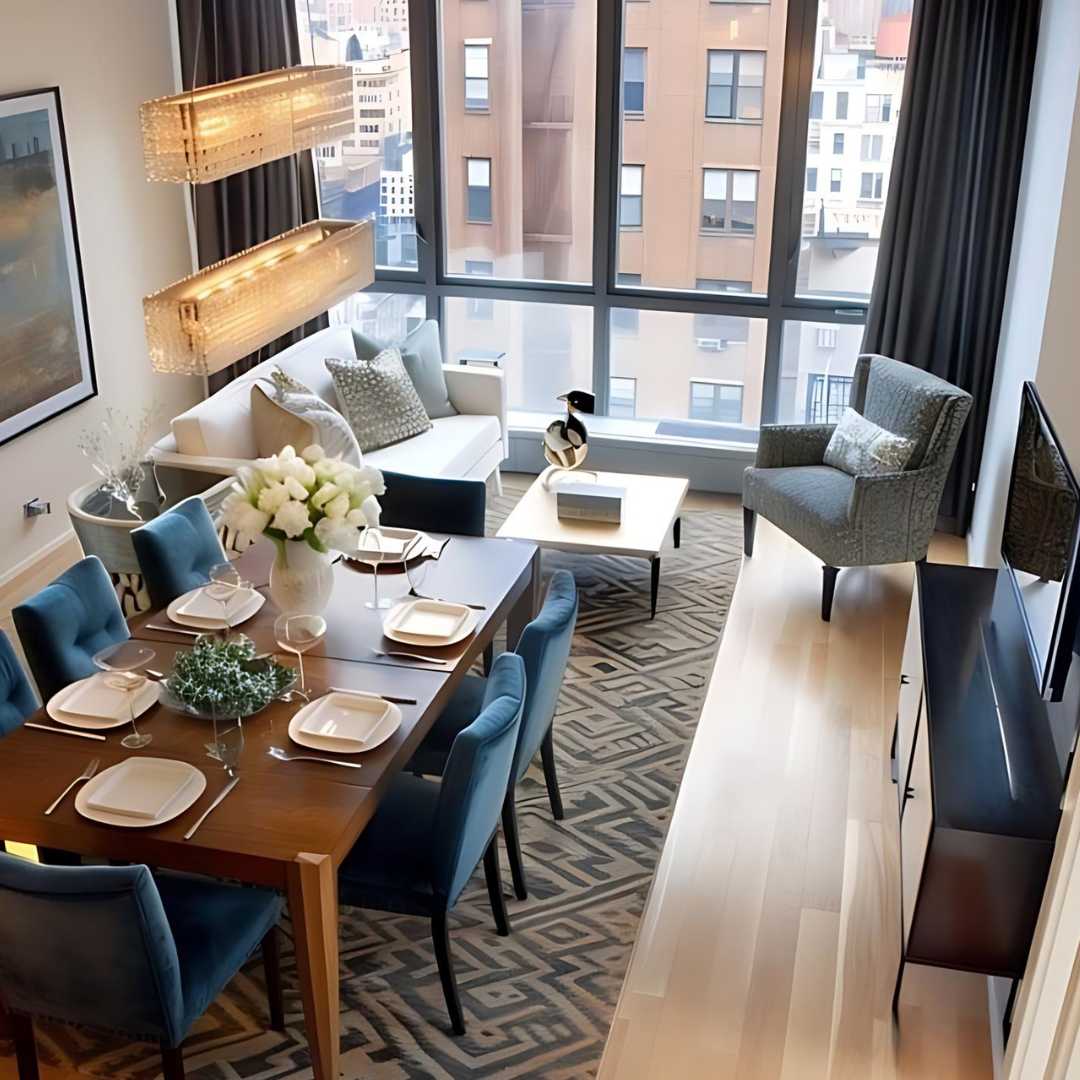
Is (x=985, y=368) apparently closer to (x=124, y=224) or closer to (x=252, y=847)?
(x=124, y=224)

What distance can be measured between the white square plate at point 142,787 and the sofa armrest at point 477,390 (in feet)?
12.1

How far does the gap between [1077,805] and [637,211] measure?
4.69 m

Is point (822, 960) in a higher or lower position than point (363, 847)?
lower

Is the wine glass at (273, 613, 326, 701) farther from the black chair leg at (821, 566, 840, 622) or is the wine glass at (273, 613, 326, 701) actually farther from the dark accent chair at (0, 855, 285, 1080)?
the black chair leg at (821, 566, 840, 622)

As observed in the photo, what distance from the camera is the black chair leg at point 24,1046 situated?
2947 mm

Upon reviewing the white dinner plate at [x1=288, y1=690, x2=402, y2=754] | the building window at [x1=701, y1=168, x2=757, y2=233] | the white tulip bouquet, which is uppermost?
the building window at [x1=701, y1=168, x2=757, y2=233]

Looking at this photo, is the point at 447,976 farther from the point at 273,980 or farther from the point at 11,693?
the point at 11,693

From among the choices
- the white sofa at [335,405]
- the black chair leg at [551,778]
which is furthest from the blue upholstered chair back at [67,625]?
the white sofa at [335,405]

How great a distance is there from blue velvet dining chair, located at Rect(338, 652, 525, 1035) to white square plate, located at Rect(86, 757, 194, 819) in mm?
471

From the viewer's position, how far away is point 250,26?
6.42m

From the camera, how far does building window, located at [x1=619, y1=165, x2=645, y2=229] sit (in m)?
6.59

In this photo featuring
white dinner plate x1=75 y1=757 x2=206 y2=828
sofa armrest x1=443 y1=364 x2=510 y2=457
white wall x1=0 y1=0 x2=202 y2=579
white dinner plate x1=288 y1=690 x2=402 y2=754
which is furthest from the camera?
sofa armrest x1=443 y1=364 x2=510 y2=457

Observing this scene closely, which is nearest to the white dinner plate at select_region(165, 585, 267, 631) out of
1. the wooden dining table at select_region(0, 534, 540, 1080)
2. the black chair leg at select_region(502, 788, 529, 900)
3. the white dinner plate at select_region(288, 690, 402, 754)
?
the wooden dining table at select_region(0, 534, 540, 1080)

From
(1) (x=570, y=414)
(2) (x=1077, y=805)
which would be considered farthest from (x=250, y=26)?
(2) (x=1077, y=805)
